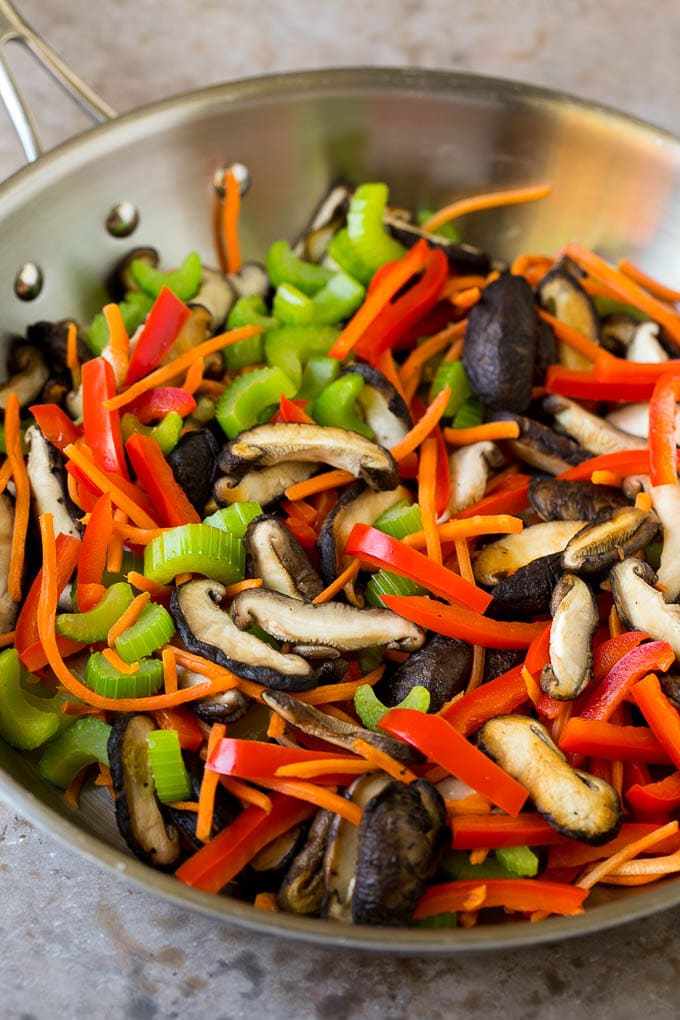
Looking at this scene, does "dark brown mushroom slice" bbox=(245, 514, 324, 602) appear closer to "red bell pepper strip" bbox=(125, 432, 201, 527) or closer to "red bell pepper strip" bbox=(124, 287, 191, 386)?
"red bell pepper strip" bbox=(125, 432, 201, 527)

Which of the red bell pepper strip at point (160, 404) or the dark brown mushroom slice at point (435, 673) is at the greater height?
the red bell pepper strip at point (160, 404)

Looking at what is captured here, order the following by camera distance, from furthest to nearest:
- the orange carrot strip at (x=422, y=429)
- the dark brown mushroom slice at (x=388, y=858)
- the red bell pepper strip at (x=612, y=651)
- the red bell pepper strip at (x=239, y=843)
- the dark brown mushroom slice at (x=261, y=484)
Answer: the orange carrot strip at (x=422, y=429) < the dark brown mushroom slice at (x=261, y=484) < the red bell pepper strip at (x=612, y=651) < the red bell pepper strip at (x=239, y=843) < the dark brown mushroom slice at (x=388, y=858)

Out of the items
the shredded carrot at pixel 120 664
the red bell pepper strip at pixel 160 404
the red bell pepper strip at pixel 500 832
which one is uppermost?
the red bell pepper strip at pixel 160 404

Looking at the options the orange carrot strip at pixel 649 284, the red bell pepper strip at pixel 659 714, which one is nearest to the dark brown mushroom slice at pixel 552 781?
the red bell pepper strip at pixel 659 714

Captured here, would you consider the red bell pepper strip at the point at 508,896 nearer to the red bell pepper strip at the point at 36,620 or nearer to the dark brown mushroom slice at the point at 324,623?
the dark brown mushroom slice at the point at 324,623

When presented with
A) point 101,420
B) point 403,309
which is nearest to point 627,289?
point 403,309

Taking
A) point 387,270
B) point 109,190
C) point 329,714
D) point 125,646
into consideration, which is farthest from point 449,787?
point 109,190

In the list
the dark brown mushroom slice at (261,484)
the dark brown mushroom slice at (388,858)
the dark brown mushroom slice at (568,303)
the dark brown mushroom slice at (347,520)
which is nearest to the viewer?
the dark brown mushroom slice at (388,858)
